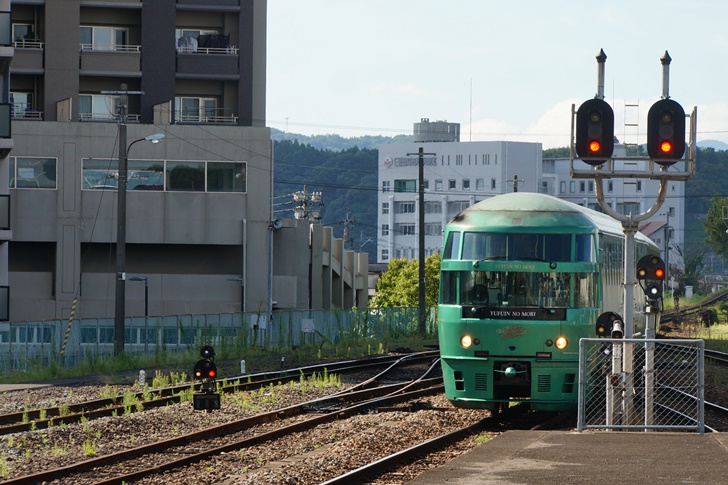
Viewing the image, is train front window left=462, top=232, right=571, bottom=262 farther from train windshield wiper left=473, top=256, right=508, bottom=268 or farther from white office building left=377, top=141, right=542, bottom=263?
white office building left=377, top=141, right=542, bottom=263

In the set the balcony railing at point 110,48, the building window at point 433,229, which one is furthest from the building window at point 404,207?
the balcony railing at point 110,48

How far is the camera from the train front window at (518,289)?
20.0m

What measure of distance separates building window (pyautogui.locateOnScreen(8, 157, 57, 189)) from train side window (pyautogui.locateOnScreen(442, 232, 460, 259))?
1680 inches

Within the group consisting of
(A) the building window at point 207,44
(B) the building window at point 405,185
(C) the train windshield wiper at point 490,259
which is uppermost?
(A) the building window at point 207,44

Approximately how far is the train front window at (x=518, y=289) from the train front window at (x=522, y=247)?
0.31 m

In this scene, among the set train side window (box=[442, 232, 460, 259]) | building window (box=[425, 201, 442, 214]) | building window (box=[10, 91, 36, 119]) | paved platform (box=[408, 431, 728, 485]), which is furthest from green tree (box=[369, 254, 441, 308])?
paved platform (box=[408, 431, 728, 485])

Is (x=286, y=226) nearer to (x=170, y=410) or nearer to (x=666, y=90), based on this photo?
(x=170, y=410)

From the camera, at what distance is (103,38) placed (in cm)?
6456

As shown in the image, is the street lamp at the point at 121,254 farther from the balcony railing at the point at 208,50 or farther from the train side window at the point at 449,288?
the balcony railing at the point at 208,50

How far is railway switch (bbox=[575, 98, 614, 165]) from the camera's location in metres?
17.4

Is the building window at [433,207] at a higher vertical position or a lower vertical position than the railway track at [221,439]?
higher

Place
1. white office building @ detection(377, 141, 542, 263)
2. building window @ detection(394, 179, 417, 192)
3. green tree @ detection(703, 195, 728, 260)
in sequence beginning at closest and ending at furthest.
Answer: green tree @ detection(703, 195, 728, 260)
white office building @ detection(377, 141, 542, 263)
building window @ detection(394, 179, 417, 192)

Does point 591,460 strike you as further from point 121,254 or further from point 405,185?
point 405,185

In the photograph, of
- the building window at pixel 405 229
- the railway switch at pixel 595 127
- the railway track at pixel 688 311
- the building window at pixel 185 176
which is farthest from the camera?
the building window at pixel 405 229
